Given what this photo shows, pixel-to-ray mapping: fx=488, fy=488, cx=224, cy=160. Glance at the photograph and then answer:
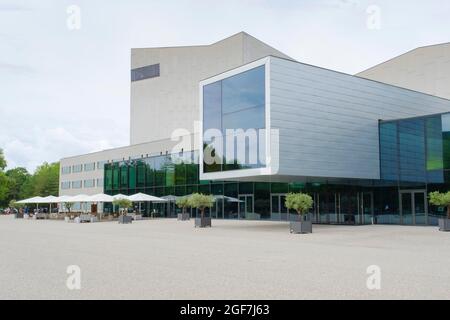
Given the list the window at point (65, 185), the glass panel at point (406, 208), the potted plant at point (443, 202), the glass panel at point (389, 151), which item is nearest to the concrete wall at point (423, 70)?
the glass panel at point (389, 151)

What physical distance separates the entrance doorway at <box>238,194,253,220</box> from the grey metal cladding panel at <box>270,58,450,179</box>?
12482mm

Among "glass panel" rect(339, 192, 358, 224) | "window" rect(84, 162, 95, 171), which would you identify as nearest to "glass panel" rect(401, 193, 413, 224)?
"glass panel" rect(339, 192, 358, 224)

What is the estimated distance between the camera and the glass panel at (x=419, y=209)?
99.0 ft

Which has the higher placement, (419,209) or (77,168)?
(77,168)

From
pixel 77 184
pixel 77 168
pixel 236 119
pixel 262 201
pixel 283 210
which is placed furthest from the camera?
pixel 77 168

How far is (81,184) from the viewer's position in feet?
252

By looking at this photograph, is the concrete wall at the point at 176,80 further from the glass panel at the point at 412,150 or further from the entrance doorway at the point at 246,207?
the glass panel at the point at 412,150

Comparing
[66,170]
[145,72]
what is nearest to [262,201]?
[145,72]

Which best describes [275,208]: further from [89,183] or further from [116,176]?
[89,183]

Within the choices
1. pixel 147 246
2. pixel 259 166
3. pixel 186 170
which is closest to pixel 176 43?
pixel 186 170

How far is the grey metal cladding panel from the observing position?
27953 mm

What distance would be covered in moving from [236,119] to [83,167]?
52.4 m

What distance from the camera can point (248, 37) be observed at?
5981 centimetres
